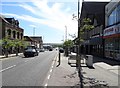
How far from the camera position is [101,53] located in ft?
136

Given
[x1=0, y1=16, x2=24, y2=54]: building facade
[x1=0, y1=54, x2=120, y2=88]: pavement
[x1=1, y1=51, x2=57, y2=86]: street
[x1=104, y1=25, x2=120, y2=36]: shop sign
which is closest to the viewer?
[x1=0, y1=54, x2=120, y2=88]: pavement

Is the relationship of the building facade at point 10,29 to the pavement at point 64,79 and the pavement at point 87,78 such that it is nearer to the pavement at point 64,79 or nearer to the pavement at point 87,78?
the pavement at point 87,78

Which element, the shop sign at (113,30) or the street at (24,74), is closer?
the street at (24,74)

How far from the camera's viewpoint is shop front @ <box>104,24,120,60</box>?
2986 centimetres

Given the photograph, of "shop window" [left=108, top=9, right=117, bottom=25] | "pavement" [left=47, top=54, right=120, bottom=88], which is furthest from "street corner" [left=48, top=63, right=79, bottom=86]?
"shop window" [left=108, top=9, right=117, bottom=25]

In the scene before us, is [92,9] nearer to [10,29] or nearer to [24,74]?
[10,29]

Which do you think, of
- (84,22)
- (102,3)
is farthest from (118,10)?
(102,3)

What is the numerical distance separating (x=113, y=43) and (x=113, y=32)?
8.72ft

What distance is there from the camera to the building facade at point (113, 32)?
30.4m

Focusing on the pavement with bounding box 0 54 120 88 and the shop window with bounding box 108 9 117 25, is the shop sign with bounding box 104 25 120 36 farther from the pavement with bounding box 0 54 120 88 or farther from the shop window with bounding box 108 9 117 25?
the pavement with bounding box 0 54 120 88

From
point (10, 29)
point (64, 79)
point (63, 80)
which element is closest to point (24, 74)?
point (64, 79)

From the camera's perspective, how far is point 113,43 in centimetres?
3319

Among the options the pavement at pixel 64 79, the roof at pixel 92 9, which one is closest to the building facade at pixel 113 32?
the pavement at pixel 64 79

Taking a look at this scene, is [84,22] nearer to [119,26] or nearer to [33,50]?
[119,26]
